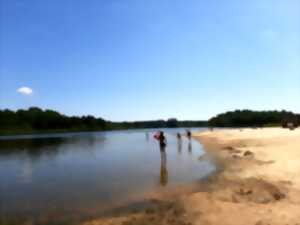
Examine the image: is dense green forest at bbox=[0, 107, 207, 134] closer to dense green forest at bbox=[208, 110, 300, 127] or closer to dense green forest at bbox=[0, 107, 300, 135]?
dense green forest at bbox=[0, 107, 300, 135]

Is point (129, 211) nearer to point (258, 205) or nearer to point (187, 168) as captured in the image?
point (258, 205)

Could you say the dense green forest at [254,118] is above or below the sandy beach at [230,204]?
above

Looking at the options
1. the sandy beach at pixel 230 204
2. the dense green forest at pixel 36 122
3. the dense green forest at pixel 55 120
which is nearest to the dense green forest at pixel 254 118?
the dense green forest at pixel 55 120

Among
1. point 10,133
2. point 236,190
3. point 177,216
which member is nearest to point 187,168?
point 236,190

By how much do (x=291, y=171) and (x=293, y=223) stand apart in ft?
24.1

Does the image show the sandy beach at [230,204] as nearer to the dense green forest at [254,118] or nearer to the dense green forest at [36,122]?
the dense green forest at [254,118]

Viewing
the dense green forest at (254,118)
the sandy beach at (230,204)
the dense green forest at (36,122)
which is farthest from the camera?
the dense green forest at (254,118)

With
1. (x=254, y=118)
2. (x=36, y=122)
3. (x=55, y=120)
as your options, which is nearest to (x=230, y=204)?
(x=36, y=122)

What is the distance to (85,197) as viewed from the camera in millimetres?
12203

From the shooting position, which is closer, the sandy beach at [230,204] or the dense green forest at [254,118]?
the sandy beach at [230,204]

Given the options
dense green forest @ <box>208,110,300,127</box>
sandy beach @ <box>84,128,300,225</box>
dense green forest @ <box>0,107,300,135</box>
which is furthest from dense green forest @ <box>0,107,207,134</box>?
sandy beach @ <box>84,128,300,225</box>

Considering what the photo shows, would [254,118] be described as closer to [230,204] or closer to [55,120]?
[55,120]

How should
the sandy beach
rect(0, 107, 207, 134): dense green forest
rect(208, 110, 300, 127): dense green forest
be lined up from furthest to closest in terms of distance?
rect(208, 110, 300, 127): dense green forest → rect(0, 107, 207, 134): dense green forest → the sandy beach

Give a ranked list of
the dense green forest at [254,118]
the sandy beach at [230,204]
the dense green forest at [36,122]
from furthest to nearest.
A: the dense green forest at [254,118] → the dense green forest at [36,122] → the sandy beach at [230,204]
